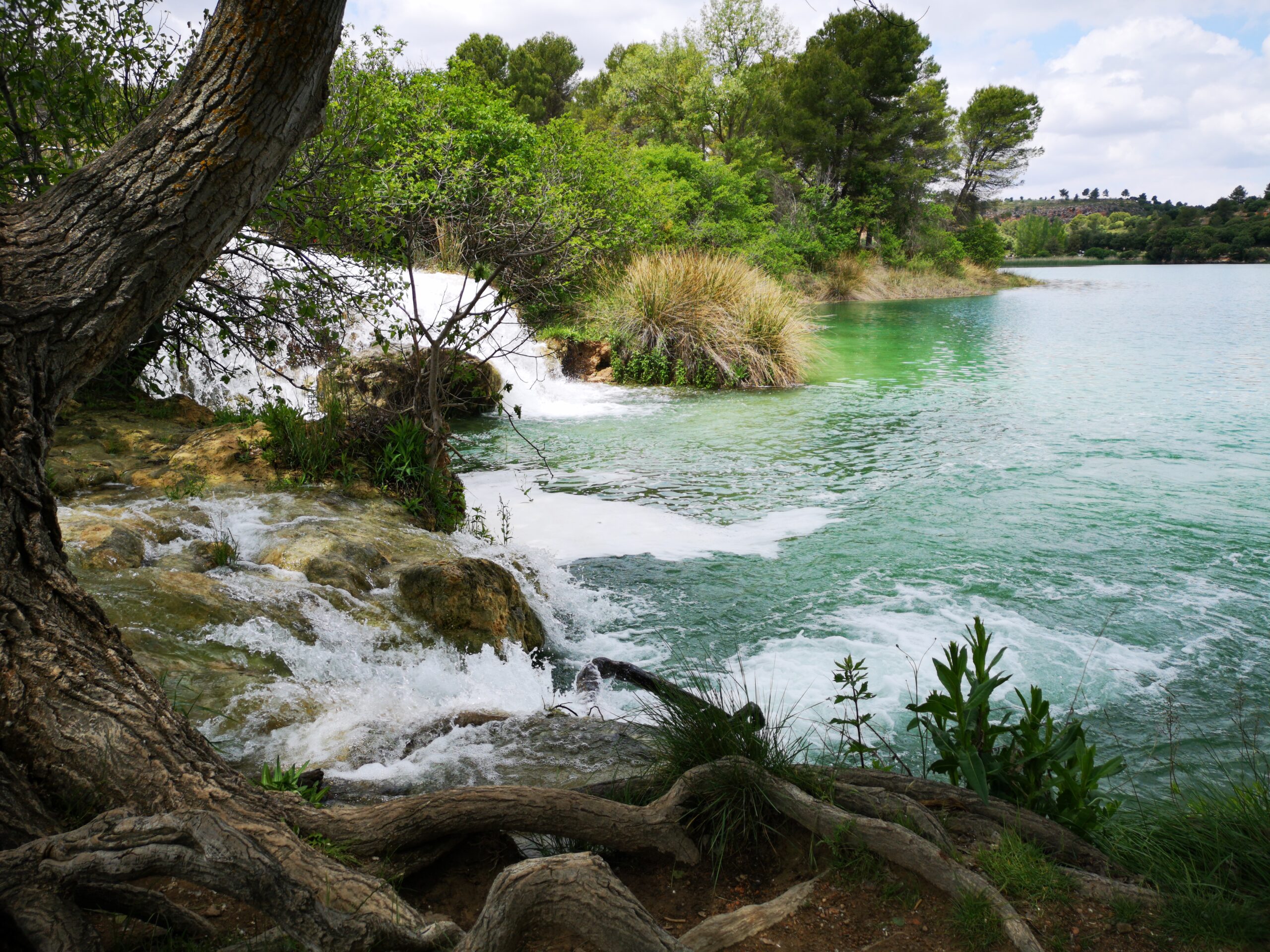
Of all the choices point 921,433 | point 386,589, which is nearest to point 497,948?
point 386,589

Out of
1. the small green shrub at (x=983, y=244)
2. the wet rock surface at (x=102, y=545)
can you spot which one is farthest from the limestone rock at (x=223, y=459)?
the small green shrub at (x=983, y=244)

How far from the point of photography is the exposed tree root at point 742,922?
2.16 meters

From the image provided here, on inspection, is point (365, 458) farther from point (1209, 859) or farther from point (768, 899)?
point (1209, 859)

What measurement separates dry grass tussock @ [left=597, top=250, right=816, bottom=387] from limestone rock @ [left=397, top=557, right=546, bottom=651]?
→ 10919 mm

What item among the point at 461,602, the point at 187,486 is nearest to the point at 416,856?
the point at 461,602

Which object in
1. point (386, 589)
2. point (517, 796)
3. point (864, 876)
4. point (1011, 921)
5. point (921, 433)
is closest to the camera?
point (1011, 921)

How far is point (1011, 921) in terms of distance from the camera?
82.1 inches

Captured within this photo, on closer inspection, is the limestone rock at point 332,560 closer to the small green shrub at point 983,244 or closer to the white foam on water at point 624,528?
the white foam on water at point 624,528

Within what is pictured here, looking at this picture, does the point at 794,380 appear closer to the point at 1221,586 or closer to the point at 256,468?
the point at 1221,586

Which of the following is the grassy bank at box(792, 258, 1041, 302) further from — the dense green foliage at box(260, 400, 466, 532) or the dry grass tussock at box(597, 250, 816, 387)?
the dense green foliage at box(260, 400, 466, 532)

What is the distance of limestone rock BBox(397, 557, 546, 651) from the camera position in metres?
5.25

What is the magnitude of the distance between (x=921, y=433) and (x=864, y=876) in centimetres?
1048

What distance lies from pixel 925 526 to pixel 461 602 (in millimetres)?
4822

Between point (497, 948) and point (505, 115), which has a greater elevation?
point (505, 115)
